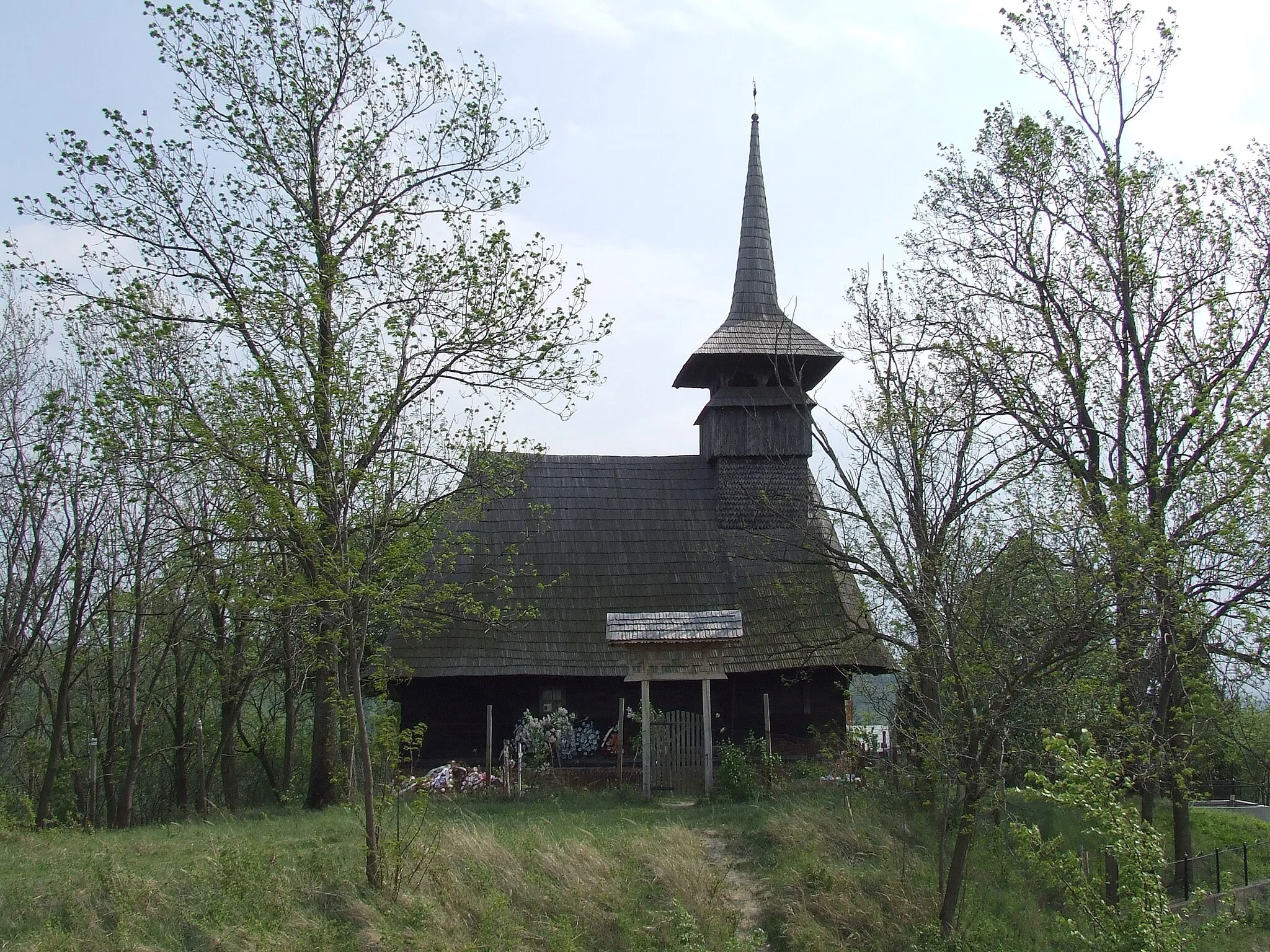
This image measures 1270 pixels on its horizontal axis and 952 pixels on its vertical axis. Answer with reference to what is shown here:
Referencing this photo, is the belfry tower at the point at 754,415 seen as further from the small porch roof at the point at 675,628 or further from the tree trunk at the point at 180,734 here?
the tree trunk at the point at 180,734

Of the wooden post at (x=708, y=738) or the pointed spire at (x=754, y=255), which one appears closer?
the wooden post at (x=708, y=738)

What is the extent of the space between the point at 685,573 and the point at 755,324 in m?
5.67

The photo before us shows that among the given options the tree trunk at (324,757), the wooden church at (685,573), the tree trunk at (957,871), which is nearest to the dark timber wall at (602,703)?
the wooden church at (685,573)

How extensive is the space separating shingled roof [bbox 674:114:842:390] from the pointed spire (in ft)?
0.04

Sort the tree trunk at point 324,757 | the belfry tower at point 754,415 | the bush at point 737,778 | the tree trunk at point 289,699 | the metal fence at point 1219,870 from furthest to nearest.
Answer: the belfry tower at point 754,415
the tree trunk at point 289,699
the tree trunk at point 324,757
the bush at point 737,778
the metal fence at point 1219,870

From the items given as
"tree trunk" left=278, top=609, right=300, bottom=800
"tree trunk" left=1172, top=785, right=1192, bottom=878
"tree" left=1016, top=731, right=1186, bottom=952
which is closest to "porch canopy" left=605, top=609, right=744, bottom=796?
"tree trunk" left=278, top=609, right=300, bottom=800

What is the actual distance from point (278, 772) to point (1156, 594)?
2544cm

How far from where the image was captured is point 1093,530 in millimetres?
9133

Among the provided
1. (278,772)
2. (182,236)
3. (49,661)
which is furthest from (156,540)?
(278,772)

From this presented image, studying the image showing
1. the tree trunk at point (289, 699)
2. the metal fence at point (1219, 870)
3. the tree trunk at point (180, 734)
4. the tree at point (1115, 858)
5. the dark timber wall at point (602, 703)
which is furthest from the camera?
the tree trunk at point (180, 734)

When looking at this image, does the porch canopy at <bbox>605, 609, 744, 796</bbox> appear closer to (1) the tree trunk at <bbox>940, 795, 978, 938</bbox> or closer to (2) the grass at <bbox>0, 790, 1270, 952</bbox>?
(2) the grass at <bbox>0, 790, 1270, 952</bbox>

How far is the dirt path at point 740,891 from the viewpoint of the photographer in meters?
9.38

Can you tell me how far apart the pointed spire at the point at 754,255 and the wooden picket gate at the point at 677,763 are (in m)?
9.94

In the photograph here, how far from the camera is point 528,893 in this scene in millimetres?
9359
